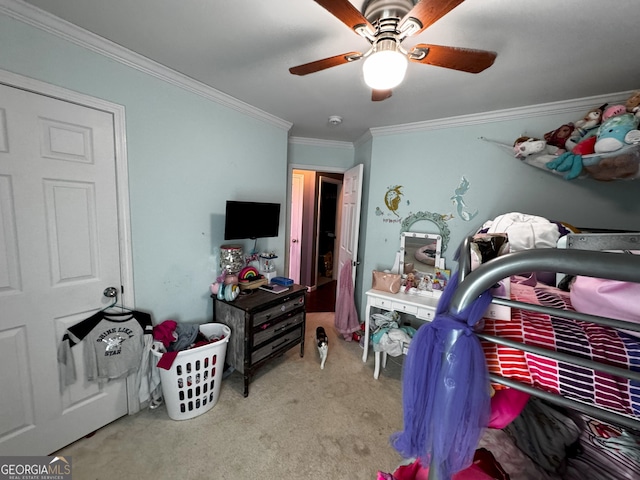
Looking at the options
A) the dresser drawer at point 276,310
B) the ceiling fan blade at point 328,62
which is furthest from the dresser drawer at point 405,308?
the ceiling fan blade at point 328,62

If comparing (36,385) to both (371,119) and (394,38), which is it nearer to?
(394,38)

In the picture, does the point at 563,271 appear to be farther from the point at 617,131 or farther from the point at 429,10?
the point at 617,131

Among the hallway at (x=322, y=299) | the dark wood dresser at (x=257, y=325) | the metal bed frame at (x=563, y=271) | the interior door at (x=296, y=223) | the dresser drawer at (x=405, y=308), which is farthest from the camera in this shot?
the interior door at (x=296, y=223)

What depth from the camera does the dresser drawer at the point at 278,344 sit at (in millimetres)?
1985

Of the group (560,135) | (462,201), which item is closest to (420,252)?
(462,201)

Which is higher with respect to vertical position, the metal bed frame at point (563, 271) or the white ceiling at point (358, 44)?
the white ceiling at point (358, 44)

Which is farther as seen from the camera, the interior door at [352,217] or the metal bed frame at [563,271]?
the interior door at [352,217]

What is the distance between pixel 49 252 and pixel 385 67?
1.97 meters

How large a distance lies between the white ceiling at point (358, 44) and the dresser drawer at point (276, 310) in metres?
1.79

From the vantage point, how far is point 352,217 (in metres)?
2.95

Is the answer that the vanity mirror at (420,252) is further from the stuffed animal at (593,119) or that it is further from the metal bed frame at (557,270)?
the metal bed frame at (557,270)

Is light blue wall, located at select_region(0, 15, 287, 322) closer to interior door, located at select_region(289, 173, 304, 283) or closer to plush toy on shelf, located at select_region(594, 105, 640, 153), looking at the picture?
interior door, located at select_region(289, 173, 304, 283)

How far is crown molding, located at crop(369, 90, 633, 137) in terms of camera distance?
5.93 ft

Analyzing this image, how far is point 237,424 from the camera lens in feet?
5.53
